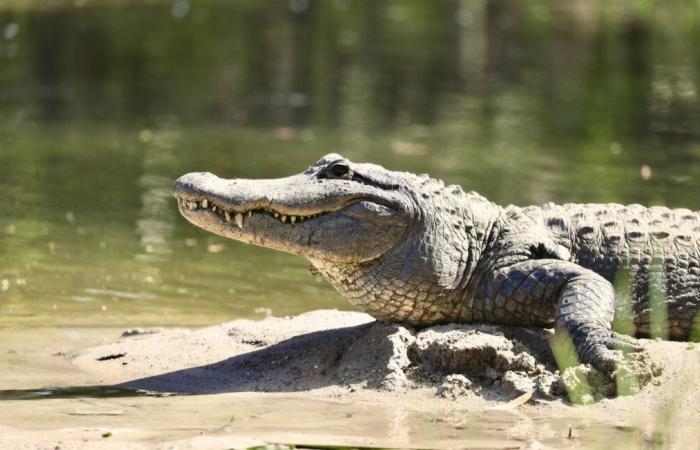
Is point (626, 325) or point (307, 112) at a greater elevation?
point (307, 112)

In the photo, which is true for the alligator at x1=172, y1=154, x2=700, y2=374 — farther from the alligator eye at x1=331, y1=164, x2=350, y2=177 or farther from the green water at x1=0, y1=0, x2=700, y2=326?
the green water at x1=0, y1=0, x2=700, y2=326

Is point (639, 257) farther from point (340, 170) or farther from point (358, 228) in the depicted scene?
point (340, 170)

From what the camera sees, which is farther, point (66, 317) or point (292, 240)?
point (66, 317)

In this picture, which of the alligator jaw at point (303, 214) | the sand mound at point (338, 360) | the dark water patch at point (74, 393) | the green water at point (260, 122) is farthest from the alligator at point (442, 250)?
the green water at point (260, 122)

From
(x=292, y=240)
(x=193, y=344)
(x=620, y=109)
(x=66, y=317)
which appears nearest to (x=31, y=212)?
(x=66, y=317)

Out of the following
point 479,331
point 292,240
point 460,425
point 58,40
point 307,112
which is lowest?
point 460,425

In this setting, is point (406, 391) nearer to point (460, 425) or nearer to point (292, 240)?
point (460, 425)

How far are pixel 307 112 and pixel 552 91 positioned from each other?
3.78 metres

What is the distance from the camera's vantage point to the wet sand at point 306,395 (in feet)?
14.6

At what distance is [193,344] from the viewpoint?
610 centimetres

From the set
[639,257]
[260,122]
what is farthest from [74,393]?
[260,122]

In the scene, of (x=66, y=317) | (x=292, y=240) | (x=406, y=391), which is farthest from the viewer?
(x=66, y=317)

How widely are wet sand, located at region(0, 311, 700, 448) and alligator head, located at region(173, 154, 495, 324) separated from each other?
7.7 inches

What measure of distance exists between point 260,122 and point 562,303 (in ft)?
25.7
